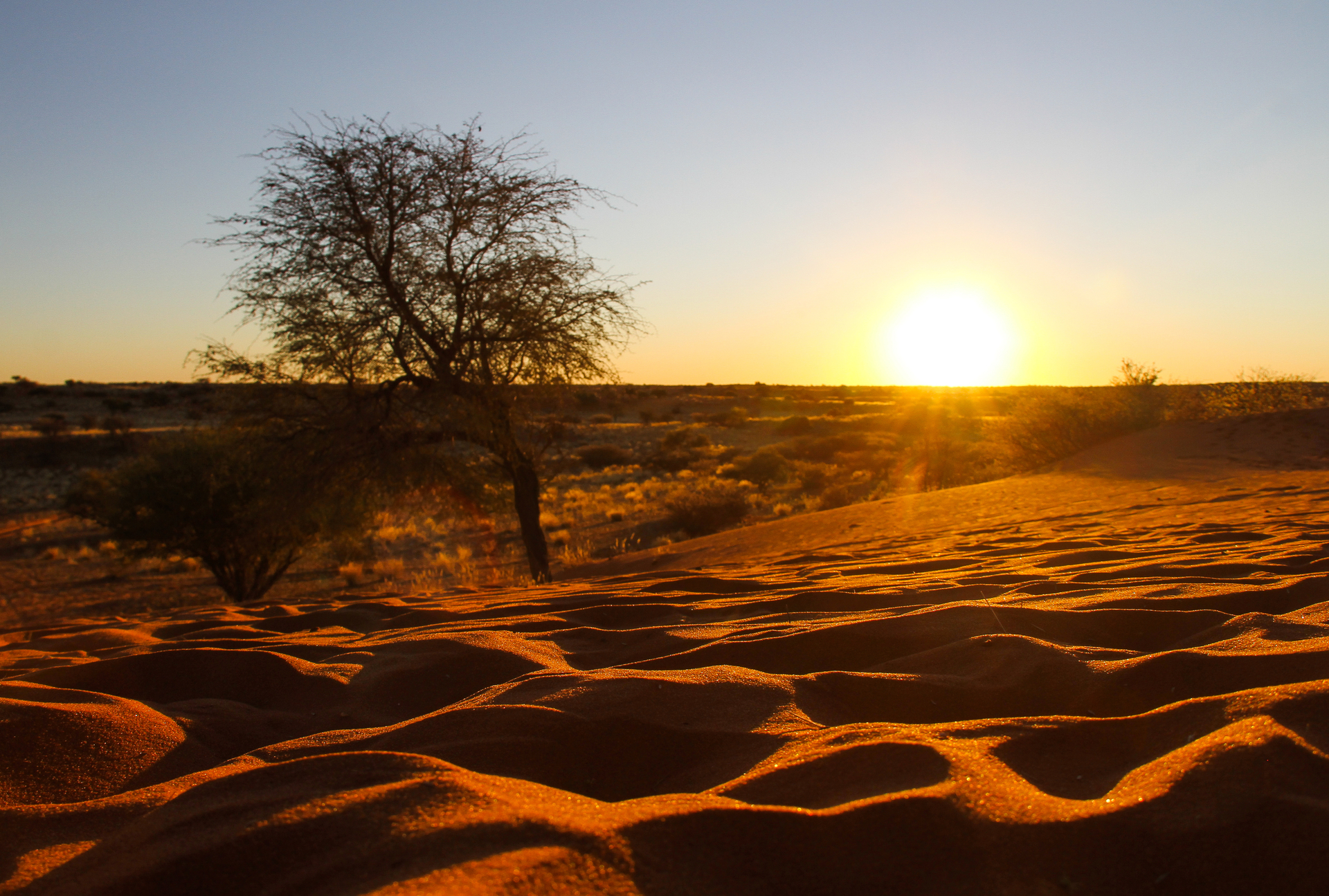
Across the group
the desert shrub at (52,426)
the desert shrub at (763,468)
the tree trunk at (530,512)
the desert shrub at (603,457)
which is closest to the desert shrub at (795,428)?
the desert shrub at (603,457)

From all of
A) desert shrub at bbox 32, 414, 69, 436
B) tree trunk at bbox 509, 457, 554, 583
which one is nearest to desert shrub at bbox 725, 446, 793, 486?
tree trunk at bbox 509, 457, 554, 583

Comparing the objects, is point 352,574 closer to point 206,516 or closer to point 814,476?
point 206,516

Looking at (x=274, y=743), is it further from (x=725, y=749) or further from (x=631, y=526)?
(x=631, y=526)

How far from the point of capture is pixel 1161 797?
1.55m

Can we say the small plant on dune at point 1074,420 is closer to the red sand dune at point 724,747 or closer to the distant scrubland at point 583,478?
the distant scrubland at point 583,478

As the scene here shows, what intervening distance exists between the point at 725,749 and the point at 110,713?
2.10 meters

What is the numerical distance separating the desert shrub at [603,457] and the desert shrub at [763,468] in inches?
307

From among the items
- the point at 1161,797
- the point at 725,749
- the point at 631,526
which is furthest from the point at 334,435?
the point at 631,526

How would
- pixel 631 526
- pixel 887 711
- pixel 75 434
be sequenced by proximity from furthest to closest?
pixel 75 434, pixel 631 526, pixel 887 711

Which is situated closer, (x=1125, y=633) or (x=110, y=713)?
(x=110, y=713)

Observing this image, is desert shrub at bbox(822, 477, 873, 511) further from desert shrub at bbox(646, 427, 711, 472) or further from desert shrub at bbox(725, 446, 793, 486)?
desert shrub at bbox(646, 427, 711, 472)

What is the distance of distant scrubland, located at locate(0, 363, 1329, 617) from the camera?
37.7ft

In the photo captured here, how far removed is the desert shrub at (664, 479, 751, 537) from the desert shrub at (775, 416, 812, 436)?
2462cm

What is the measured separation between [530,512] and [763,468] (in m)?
18.5
